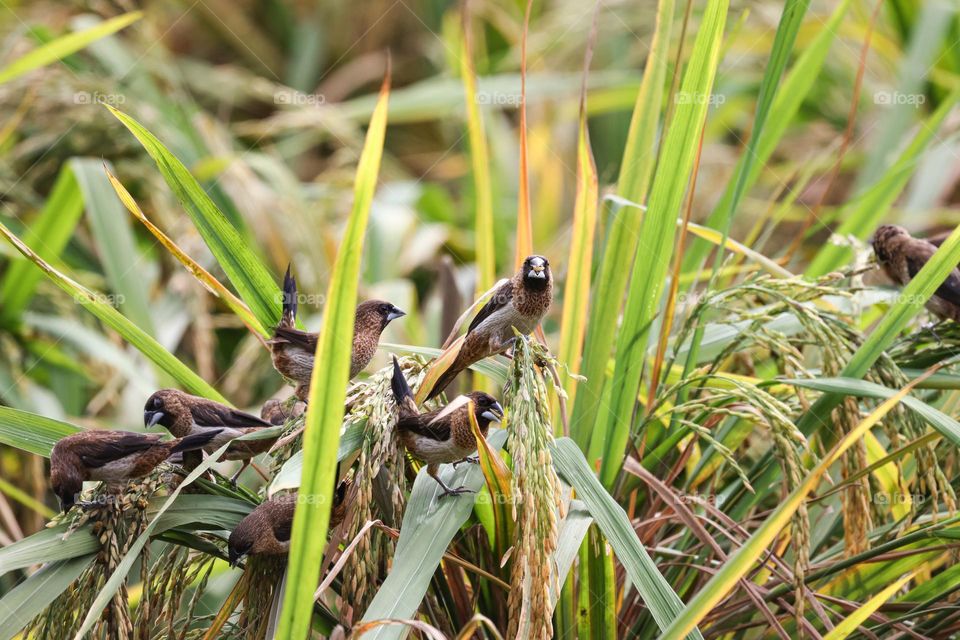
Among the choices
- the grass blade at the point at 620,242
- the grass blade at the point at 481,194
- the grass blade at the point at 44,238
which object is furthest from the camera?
the grass blade at the point at 44,238

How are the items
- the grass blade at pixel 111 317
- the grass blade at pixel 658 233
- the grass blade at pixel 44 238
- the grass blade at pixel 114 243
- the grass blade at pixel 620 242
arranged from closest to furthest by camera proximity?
the grass blade at pixel 111 317, the grass blade at pixel 658 233, the grass blade at pixel 620 242, the grass blade at pixel 114 243, the grass blade at pixel 44 238

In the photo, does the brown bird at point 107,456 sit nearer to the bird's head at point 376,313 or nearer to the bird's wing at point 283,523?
the bird's wing at point 283,523

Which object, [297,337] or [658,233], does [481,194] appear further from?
[297,337]

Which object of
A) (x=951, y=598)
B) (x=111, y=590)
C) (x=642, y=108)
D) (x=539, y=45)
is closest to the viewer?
(x=111, y=590)

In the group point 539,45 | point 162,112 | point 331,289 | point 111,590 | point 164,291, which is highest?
point 539,45

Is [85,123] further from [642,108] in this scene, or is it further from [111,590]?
[111,590]

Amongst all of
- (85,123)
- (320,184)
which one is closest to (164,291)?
(85,123)

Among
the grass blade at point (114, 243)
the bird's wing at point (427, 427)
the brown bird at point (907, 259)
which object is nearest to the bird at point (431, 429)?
the bird's wing at point (427, 427)
